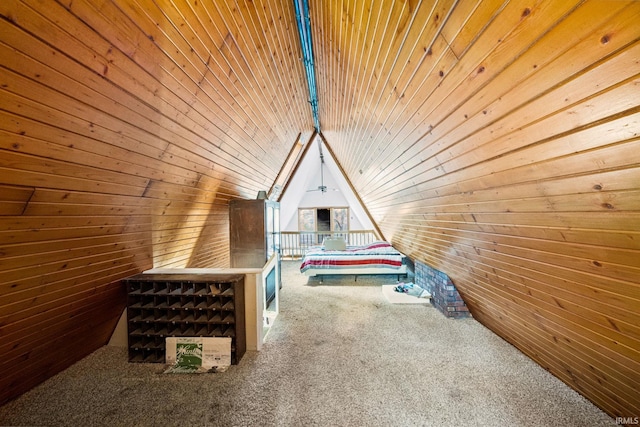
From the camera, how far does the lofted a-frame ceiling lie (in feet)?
2.54

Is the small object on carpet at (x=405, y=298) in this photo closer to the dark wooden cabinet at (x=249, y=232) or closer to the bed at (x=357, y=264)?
the bed at (x=357, y=264)

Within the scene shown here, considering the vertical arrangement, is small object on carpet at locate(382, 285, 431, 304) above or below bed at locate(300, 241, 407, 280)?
below

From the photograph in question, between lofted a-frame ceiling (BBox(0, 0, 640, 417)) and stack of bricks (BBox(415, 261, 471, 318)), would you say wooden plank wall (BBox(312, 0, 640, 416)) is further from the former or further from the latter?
stack of bricks (BBox(415, 261, 471, 318))

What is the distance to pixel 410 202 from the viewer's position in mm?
2742

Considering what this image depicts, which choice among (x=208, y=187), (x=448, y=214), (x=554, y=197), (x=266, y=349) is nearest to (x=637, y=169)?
(x=554, y=197)

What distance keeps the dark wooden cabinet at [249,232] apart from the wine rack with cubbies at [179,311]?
4.23ft

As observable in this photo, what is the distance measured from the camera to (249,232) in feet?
11.6

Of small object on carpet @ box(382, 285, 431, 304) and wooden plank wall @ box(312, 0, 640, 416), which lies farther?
small object on carpet @ box(382, 285, 431, 304)

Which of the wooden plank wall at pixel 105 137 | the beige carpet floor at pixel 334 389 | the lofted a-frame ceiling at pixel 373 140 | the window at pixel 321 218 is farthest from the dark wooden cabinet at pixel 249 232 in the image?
the window at pixel 321 218

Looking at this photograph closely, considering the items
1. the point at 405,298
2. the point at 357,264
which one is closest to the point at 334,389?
the point at 405,298

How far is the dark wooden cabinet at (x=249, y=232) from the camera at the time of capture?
3527mm

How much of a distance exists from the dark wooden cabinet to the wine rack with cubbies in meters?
1.29

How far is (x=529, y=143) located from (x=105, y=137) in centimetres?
200

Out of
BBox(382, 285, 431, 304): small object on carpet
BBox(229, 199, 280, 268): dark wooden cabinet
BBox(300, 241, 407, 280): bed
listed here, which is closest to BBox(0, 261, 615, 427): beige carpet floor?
BBox(382, 285, 431, 304): small object on carpet
